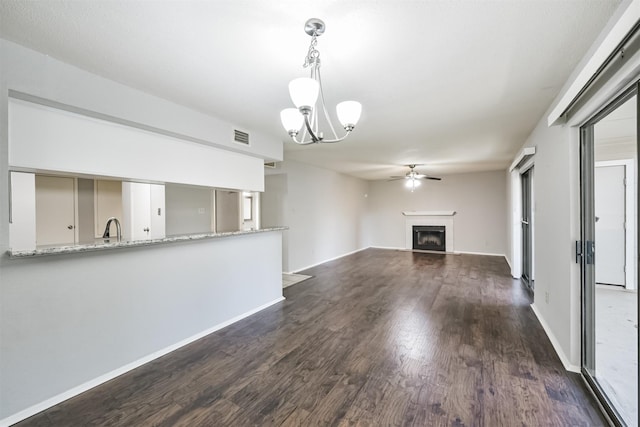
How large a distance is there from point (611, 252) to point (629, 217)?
0.46 m

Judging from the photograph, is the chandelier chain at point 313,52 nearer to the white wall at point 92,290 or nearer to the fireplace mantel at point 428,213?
the white wall at point 92,290

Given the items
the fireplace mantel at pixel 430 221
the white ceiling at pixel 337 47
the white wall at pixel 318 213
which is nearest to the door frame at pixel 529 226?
the white ceiling at pixel 337 47

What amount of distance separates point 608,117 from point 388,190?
7.33 metres

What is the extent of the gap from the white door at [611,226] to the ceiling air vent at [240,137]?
358 centimetres

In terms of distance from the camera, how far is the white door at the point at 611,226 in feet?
8.39

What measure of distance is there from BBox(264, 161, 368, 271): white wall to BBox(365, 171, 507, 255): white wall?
0.89 meters

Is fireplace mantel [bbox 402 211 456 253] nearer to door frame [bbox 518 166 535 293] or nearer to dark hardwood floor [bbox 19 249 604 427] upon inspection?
door frame [bbox 518 166 535 293]

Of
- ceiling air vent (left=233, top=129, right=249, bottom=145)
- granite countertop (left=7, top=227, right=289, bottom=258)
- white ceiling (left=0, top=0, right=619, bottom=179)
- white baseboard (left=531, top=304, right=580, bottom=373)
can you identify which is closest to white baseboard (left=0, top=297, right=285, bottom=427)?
granite countertop (left=7, top=227, right=289, bottom=258)

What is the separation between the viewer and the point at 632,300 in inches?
121

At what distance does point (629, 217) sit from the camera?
273 centimetres

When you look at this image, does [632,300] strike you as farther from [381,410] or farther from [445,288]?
[381,410]

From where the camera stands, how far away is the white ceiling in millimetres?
1444

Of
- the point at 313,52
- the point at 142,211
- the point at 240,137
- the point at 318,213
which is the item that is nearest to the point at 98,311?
the point at 240,137

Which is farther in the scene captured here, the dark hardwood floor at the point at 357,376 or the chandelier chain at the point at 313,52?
the dark hardwood floor at the point at 357,376
